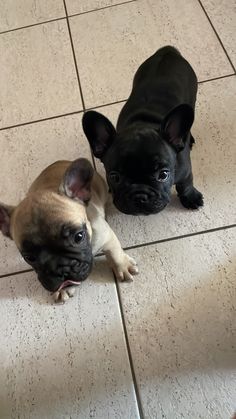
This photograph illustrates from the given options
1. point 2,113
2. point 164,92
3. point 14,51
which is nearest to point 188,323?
point 164,92

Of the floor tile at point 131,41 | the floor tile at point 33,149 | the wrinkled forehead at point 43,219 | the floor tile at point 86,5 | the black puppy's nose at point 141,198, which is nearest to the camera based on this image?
the wrinkled forehead at point 43,219

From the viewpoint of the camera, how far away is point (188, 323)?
111 centimetres

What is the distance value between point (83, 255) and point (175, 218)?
1.46ft

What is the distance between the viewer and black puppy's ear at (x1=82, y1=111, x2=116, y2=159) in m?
1.02

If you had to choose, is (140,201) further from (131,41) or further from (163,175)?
(131,41)

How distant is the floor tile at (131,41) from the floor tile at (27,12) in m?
0.13

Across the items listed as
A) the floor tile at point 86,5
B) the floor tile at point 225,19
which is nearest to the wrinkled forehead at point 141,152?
the floor tile at point 225,19

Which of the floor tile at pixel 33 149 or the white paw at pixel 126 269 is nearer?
the white paw at pixel 126 269

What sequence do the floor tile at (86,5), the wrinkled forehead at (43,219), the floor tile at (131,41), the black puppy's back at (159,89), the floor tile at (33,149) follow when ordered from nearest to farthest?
1. the wrinkled forehead at (43,219)
2. the black puppy's back at (159,89)
3. the floor tile at (33,149)
4. the floor tile at (131,41)
5. the floor tile at (86,5)

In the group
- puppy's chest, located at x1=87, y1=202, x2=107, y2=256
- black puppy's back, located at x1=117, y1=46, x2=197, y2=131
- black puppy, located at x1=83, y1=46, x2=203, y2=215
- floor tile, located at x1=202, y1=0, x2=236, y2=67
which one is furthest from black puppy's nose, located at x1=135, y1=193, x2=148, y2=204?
floor tile, located at x1=202, y1=0, x2=236, y2=67

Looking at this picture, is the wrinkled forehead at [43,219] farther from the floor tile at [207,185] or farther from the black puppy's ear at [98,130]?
the floor tile at [207,185]

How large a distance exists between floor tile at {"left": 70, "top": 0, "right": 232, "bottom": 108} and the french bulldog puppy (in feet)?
2.31

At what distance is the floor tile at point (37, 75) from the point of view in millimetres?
1639

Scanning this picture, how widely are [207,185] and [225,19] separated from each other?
825 millimetres
